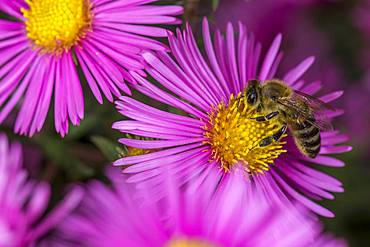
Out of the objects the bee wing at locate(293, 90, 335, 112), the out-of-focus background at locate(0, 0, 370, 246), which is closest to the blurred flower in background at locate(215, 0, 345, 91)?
the out-of-focus background at locate(0, 0, 370, 246)

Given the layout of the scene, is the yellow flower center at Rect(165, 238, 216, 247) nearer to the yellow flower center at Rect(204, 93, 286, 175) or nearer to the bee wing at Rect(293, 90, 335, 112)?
the yellow flower center at Rect(204, 93, 286, 175)

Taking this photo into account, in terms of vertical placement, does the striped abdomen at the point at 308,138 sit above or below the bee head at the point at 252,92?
below

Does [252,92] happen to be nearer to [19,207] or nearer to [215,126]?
[215,126]

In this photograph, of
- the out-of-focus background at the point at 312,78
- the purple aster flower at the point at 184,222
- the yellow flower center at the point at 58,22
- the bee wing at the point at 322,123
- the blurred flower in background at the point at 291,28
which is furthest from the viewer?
the blurred flower in background at the point at 291,28

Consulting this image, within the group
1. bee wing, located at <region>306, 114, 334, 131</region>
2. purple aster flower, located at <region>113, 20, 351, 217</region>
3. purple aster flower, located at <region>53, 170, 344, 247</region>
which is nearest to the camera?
purple aster flower, located at <region>53, 170, 344, 247</region>

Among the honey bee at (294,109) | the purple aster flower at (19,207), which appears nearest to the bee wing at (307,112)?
the honey bee at (294,109)

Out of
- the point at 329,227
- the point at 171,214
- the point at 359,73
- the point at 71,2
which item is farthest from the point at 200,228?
the point at 359,73

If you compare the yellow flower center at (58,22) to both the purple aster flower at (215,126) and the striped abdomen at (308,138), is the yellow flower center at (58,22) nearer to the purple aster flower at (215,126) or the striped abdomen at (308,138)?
the purple aster flower at (215,126)

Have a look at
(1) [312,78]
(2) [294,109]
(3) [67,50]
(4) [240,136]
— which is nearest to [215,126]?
(4) [240,136]
